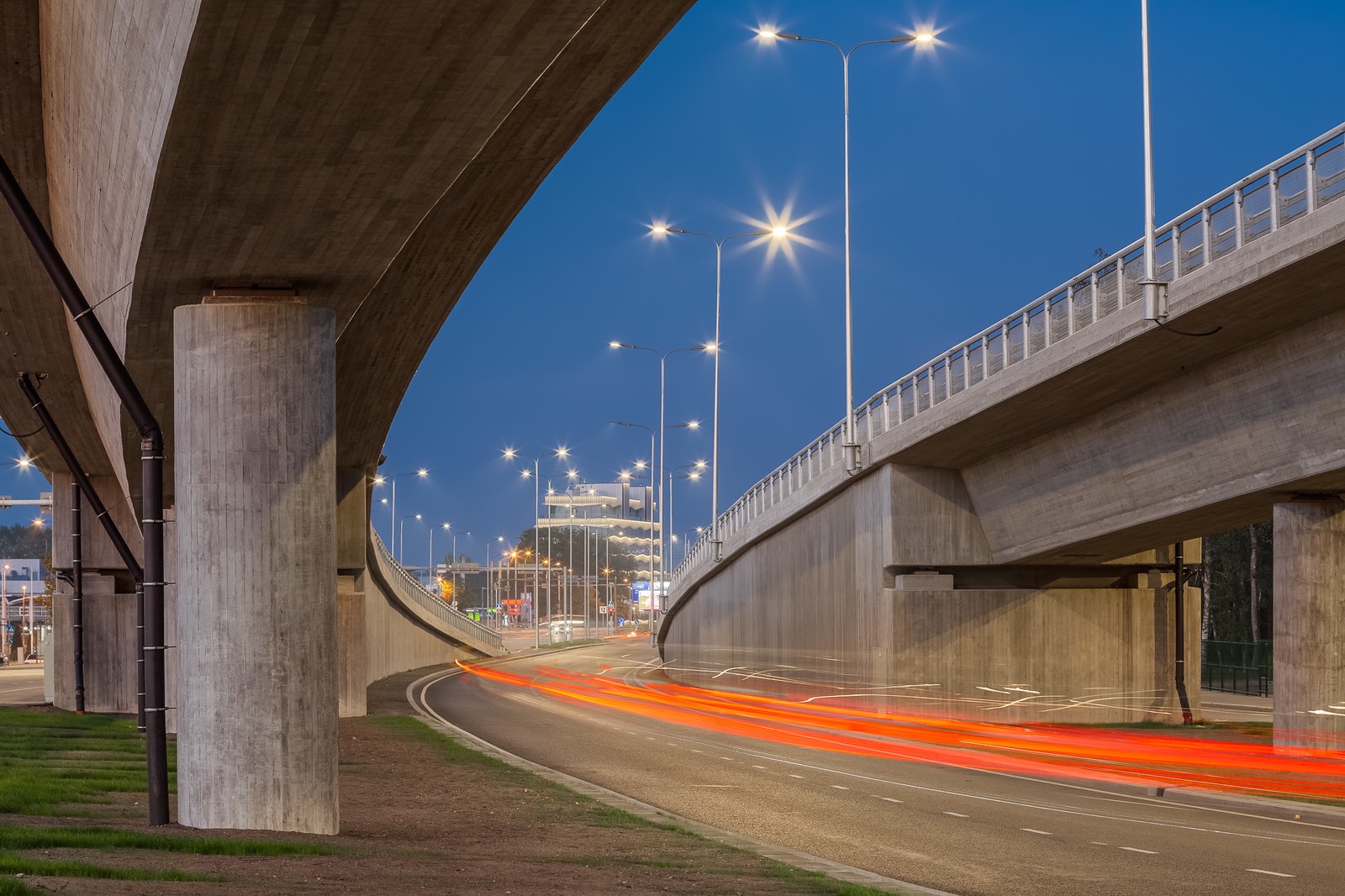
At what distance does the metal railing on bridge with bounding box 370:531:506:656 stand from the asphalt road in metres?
31.7

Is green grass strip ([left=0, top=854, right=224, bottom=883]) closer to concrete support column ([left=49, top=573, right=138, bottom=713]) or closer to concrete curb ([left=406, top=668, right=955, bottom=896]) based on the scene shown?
concrete curb ([left=406, top=668, right=955, bottom=896])

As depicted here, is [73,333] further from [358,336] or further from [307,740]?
[307,740]

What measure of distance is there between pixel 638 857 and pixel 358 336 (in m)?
13.4

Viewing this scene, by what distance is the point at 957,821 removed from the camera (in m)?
18.7

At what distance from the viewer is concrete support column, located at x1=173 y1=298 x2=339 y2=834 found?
14883mm

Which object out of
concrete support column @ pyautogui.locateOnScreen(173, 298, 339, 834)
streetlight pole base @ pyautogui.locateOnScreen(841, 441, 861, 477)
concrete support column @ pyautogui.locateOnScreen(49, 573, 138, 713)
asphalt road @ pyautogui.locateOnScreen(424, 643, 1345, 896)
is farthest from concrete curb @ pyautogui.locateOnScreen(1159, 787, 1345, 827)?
concrete support column @ pyautogui.locateOnScreen(49, 573, 138, 713)

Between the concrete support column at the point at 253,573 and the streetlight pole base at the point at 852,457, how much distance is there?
26.5 m

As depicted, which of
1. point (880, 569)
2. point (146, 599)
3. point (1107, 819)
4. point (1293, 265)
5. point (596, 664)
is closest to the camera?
point (146, 599)

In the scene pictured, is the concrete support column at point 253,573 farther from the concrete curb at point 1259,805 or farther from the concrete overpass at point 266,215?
the concrete curb at point 1259,805

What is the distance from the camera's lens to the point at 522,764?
24.5 metres

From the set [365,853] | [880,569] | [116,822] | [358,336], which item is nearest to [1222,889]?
[365,853]

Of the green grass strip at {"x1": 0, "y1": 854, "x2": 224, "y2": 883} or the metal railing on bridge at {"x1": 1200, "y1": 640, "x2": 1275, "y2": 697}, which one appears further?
the metal railing on bridge at {"x1": 1200, "y1": 640, "x2": 1275, "y2": 697}

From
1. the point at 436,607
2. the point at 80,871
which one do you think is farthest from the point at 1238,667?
the point at 80,871

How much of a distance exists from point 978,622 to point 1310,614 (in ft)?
34.1
